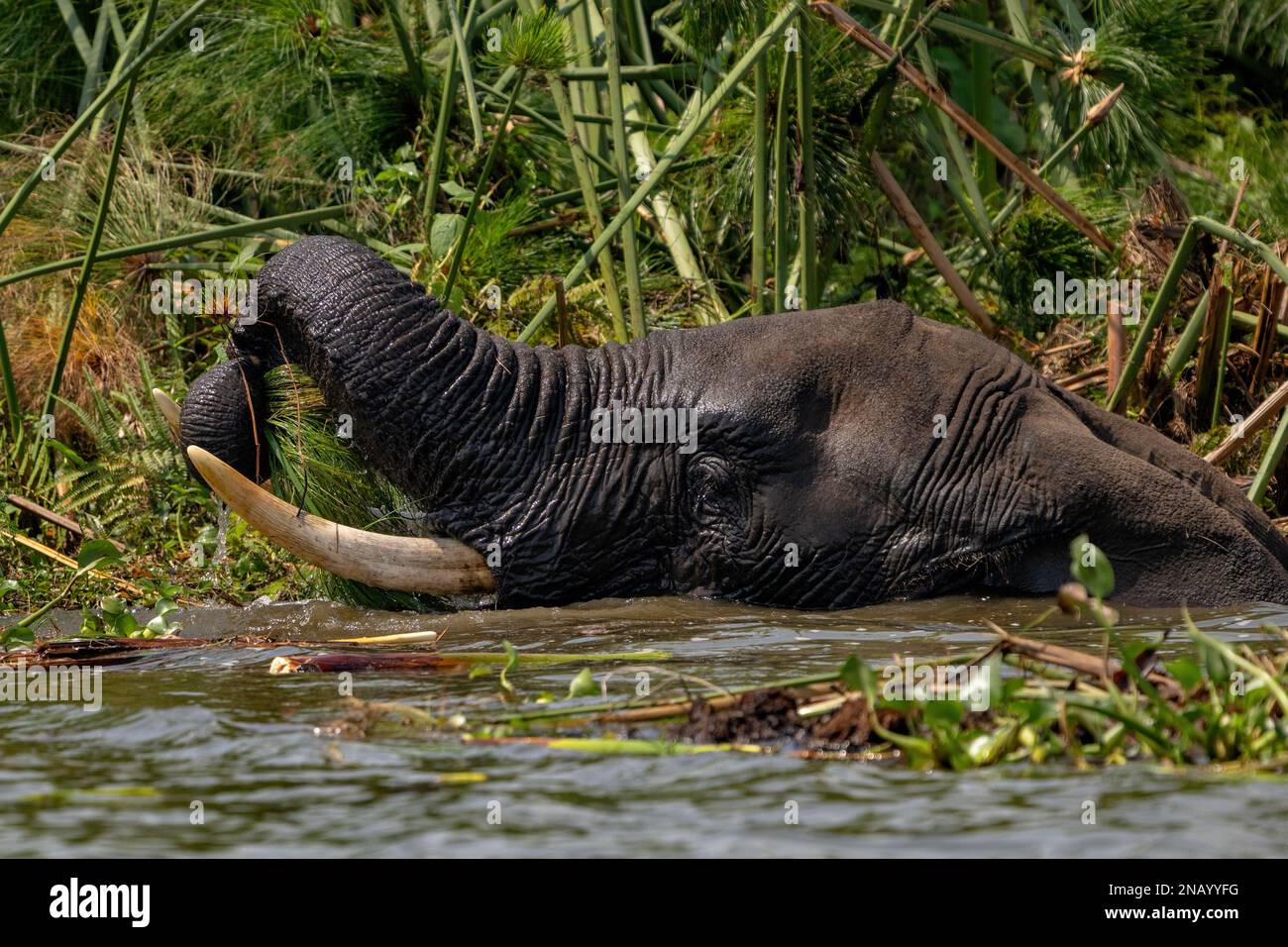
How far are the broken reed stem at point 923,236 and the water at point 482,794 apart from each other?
3239mm

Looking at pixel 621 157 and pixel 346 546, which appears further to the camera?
pixel 621 157

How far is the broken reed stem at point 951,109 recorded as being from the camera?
7.04 meters

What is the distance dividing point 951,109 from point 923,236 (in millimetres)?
515

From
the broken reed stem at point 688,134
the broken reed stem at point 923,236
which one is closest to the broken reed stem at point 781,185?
the broken reed stem at point 688,134

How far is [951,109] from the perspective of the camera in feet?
24.7

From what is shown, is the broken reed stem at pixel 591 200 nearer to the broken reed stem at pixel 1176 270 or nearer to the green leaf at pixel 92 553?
the broken reed stem at pixel 1176 270

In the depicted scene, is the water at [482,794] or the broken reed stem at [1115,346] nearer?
the water at [482,794]

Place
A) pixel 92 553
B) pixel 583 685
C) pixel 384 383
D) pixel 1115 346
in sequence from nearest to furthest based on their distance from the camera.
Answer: pixel 583 685
pixel 92 553
pixel 384 383
pixel 1115 346

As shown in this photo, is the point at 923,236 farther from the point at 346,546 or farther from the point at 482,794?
the point at 482,794

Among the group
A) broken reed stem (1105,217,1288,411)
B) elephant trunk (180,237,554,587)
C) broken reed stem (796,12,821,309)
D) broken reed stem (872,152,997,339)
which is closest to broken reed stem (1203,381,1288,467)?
broken reed stem (1105,217,1288,411)

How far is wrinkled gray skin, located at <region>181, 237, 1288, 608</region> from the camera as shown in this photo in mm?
5840

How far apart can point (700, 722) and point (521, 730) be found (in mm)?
400

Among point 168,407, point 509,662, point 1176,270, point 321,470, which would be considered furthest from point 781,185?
point 509,662
